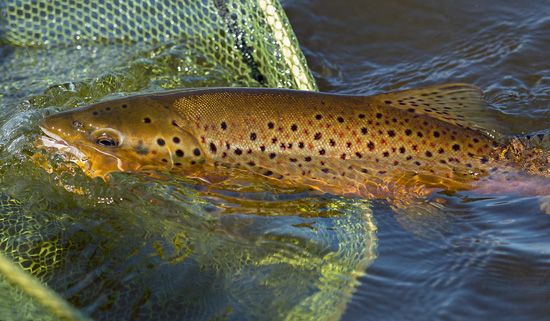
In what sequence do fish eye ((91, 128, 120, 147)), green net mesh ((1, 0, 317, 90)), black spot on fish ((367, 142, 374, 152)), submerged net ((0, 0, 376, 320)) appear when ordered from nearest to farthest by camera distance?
submerged net ((0, 0, 376, 320)) < fish eye ((91, 128, 120, 147)) < black spot on fish ((367, 142, 374, 152)) < green net mesh ((1, 0, 317, 90))

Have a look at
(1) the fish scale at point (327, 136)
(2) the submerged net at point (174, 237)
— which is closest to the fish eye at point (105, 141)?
(2) the submerged net at point (174, 237)

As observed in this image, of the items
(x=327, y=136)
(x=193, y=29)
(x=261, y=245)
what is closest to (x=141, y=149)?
(x=261, y=245)

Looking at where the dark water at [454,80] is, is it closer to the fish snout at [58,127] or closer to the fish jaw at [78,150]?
the fish jaw at [78,150]

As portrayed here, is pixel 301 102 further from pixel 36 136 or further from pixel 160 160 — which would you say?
pixel 36 136

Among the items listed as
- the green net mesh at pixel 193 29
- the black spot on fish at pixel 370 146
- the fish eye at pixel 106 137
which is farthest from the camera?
the green net mesh at pixel 193 29

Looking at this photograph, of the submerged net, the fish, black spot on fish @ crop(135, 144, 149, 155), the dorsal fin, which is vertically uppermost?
the dorsal fin

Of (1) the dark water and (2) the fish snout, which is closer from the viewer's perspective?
(1) the dark water

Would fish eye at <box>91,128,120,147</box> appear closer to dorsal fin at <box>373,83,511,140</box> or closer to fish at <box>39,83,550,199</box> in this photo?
fish at <box>39,83,550,199</box>

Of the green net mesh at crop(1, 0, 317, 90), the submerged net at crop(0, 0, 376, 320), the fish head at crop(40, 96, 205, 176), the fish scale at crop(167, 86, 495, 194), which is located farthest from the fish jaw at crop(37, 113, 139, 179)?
the green net mesh at crop(1, 0, 317, 90)
